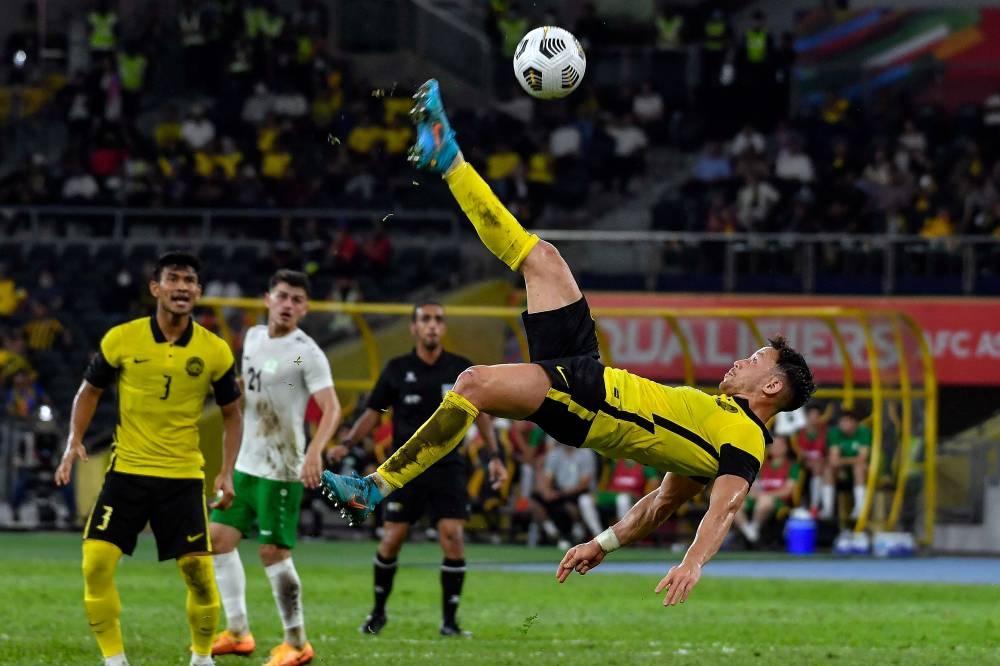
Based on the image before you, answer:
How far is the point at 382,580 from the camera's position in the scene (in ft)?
40.8

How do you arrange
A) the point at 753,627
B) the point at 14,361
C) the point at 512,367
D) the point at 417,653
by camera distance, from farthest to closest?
1. the point at 14,361
2. the point at 753,627
3. the point at 417,653
4. the point at 512,367

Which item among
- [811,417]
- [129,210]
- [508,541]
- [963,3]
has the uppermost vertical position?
[963,3]

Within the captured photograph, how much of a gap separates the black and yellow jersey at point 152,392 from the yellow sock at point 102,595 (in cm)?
48

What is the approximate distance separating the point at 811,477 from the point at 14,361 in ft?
34.5

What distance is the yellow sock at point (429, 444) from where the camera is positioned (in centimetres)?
809

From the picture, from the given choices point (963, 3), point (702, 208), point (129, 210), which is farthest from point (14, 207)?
point (963, 3)

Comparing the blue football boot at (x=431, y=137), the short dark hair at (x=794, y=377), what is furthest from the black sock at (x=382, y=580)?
the blue football boot at (x=431, y=137)

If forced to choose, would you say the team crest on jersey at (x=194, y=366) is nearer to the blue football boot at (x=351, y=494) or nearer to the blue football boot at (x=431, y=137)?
the blue football boot at (x=431, y=137)

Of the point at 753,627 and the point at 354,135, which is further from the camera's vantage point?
the point at 354,135

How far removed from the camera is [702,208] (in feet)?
85.0

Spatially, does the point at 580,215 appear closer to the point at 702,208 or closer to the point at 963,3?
the point at 702,208

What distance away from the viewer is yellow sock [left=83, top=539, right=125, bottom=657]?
9.54 meters

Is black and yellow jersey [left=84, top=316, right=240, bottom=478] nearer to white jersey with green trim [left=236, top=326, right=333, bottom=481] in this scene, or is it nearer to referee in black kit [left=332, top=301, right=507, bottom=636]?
white jersey with green trim [left=236, top=326, right=333, bottom=481]

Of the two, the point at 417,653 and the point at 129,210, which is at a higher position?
the point at 129,210
